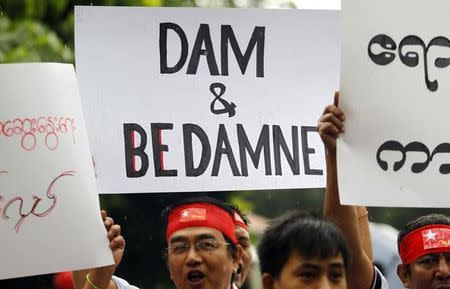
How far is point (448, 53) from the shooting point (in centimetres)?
640

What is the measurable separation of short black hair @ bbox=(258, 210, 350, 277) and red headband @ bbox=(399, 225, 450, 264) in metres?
1.25

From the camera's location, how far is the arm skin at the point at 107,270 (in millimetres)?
6539

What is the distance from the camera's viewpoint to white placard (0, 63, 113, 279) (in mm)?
6352

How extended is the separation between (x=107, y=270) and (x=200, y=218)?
41cm

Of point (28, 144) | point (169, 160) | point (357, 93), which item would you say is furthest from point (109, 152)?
A: point (357, 93)

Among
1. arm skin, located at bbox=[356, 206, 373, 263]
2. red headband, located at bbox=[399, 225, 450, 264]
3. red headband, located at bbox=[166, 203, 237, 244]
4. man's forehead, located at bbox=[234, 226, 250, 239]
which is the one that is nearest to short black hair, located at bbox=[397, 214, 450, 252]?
red headband, located at bbox=[399, 225, 450, 264]

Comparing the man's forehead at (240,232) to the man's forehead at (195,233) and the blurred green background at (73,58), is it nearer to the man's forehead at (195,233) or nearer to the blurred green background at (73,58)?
the man's forehead at (195,233)

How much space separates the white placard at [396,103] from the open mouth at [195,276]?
0.85m

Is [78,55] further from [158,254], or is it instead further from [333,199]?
[158,254]

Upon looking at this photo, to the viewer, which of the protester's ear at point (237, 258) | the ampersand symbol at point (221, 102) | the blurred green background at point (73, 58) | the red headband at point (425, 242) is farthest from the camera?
the blurred green background at point (73, 58)

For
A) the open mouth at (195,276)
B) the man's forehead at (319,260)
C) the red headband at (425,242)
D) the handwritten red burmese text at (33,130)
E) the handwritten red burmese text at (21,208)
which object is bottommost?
the open mouth at (195,276)

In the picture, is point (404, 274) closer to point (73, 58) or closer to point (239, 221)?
point (239, 221)

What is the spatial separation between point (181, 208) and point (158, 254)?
22.9 feet

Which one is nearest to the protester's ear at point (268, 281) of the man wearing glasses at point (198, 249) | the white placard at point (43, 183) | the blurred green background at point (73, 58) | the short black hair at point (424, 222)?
the white placard at point (43, 183)
